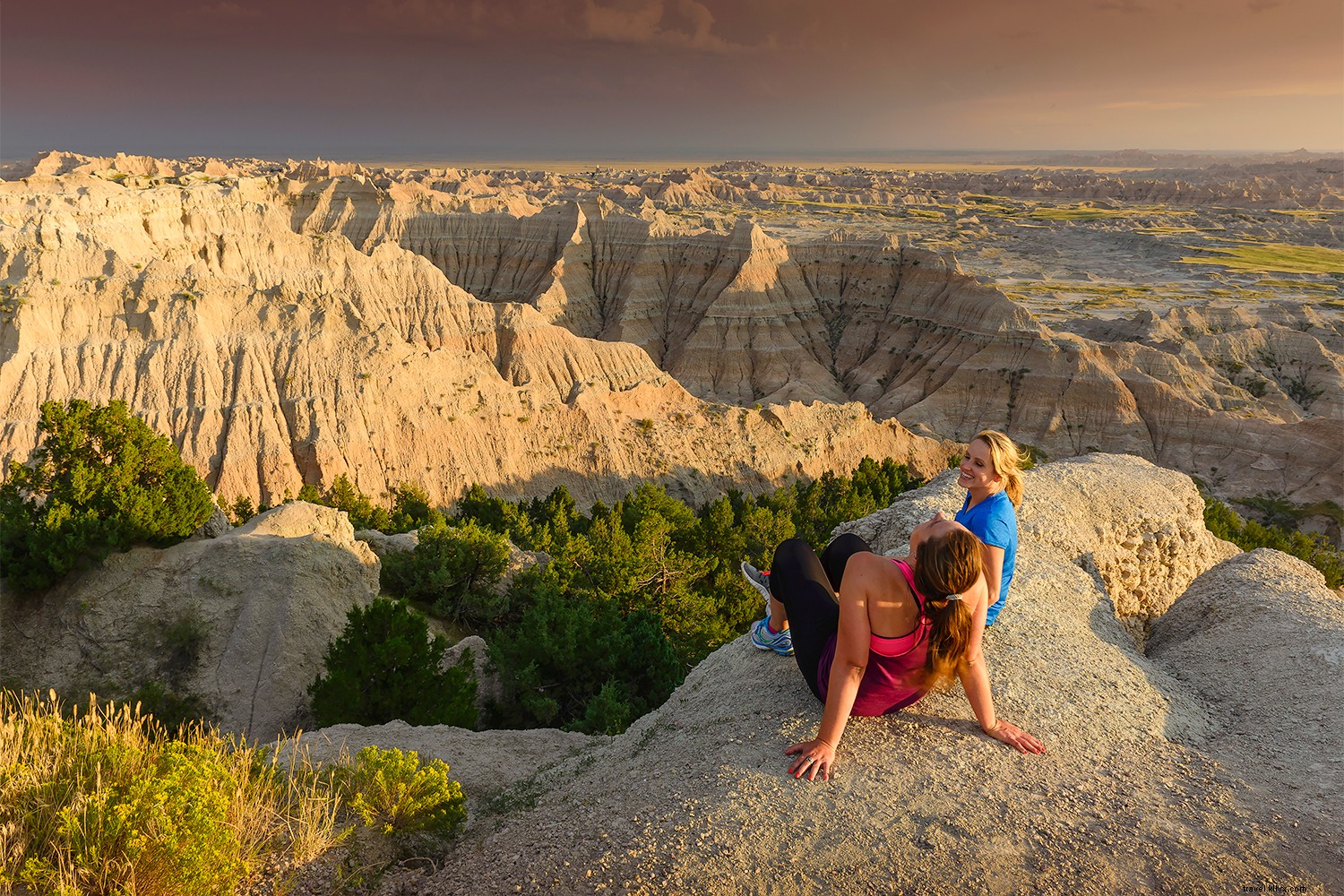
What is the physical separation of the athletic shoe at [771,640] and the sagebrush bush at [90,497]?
15016mm

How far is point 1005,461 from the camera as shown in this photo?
739cm

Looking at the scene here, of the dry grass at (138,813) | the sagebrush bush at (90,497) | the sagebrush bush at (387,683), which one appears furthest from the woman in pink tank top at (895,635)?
the sagebrush bush at (90,497)

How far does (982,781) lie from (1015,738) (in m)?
0.64

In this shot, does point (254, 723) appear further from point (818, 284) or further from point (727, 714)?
point (818, 284)

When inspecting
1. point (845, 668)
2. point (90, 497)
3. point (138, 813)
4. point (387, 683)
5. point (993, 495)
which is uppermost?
point (993, 495)

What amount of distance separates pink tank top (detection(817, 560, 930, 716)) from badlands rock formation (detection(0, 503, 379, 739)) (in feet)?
38.9

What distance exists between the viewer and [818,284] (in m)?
89.6

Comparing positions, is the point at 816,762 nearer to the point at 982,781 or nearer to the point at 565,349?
the point at 982,781

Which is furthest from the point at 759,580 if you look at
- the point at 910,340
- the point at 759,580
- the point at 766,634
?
the point at 910,340

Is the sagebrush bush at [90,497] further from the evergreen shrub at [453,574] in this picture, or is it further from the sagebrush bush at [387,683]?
the sagebrush bush at [387,683]

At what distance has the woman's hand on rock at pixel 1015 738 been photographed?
22.8 ft

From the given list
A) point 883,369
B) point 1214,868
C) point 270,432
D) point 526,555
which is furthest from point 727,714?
point 883,369

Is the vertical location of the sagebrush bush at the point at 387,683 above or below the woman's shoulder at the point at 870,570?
below

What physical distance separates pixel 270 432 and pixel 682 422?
71.5 feet
